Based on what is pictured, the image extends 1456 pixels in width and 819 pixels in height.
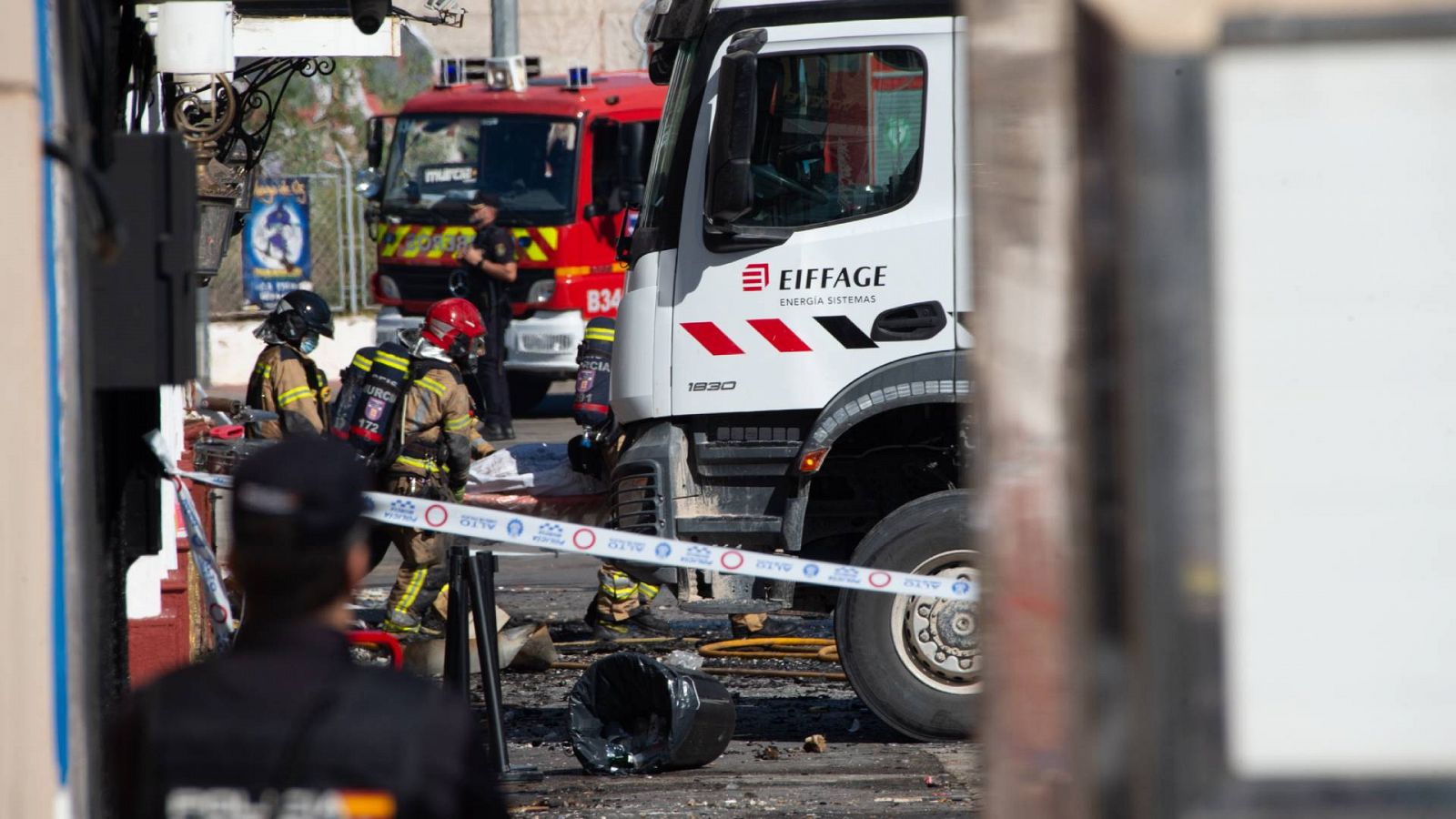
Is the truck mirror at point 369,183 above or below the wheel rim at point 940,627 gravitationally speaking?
above

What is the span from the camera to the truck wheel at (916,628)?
21.9 ft

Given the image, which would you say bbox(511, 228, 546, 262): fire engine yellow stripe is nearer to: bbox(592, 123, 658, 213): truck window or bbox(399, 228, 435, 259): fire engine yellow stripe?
bbox(592, 123, 658, 213): truck window

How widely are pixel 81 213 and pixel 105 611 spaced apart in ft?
3.21

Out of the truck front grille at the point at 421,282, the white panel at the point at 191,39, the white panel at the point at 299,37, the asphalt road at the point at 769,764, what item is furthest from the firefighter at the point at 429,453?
the truck front grille at the point at 421,282

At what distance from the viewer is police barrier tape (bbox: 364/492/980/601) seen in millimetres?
6227

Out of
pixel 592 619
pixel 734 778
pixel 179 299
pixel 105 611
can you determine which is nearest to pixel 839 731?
pixel 734 778

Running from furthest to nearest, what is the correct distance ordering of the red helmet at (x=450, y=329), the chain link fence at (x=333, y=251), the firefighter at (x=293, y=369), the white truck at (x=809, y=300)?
the chain link fence at (x=333, y=251) → the firefighter at (x=293, y=369) → the red helmet at (x=450, y=329) → the white truck at (x=809, y=300)

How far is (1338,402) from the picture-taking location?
→ 7.12 feet

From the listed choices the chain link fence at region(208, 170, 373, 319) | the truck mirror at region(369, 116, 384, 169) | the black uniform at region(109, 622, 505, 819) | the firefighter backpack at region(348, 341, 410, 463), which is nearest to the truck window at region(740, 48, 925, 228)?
the firefighter backpack at region(348, 341, 410, 463)

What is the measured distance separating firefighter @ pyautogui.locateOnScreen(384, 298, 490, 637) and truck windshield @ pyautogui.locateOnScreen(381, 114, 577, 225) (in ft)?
26.8

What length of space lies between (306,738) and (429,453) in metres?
6.53

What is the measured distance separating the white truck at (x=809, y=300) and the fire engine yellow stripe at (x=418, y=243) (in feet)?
34.2

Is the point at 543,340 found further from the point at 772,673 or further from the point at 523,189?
the point at 772,673

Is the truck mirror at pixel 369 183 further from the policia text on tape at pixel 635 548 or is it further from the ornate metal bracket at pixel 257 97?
the policia text on tape at pixel 635 548
